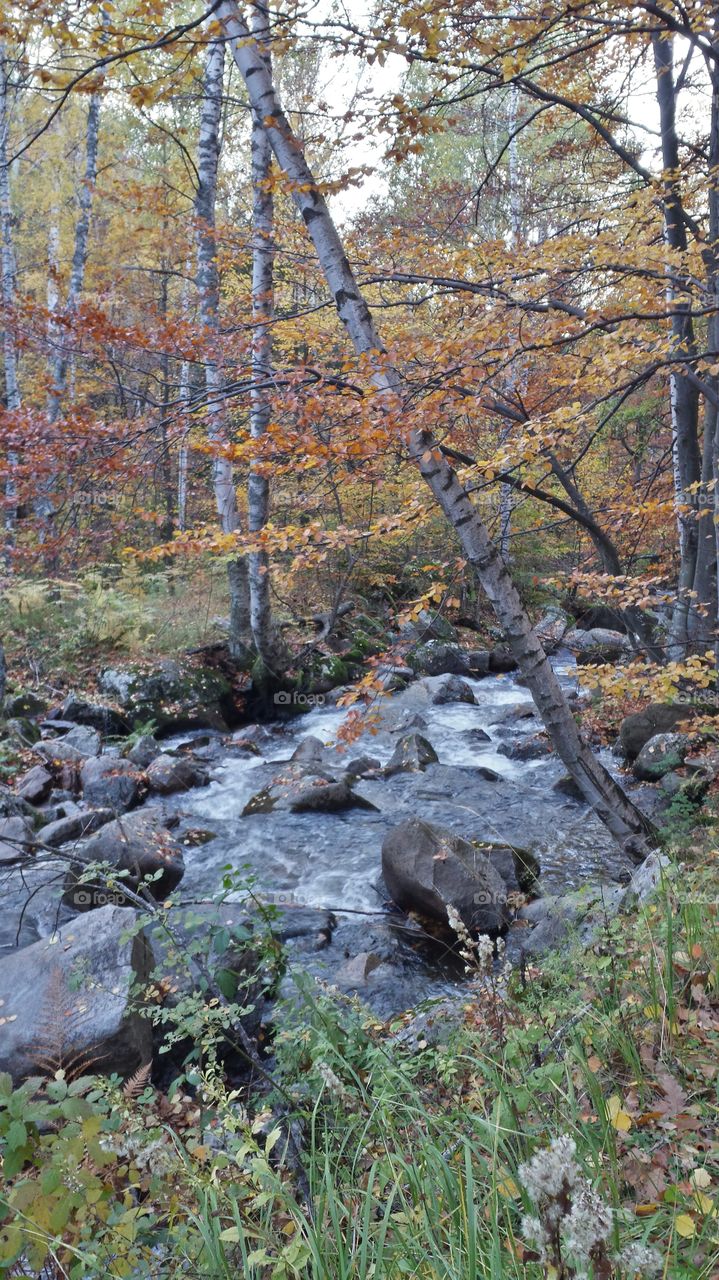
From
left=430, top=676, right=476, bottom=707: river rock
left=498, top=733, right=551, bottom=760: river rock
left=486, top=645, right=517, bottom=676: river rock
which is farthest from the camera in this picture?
left=486, top=645, right=517, bottom=676: river rock

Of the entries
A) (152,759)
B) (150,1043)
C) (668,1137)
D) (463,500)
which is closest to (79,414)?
(463,500)

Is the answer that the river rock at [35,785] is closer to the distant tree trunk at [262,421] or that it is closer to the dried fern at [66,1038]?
the distant tree trunk at [262,421]

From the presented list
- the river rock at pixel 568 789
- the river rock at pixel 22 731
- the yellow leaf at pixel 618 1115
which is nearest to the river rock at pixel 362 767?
the river rock at pixel 568 789

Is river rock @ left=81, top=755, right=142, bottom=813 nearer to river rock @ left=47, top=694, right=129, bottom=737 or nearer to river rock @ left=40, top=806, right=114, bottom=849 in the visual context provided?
river rock @ left=40, top=806, right=114, bottom=849

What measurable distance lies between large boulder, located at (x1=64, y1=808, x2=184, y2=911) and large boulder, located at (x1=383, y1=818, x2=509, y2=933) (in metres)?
1.99

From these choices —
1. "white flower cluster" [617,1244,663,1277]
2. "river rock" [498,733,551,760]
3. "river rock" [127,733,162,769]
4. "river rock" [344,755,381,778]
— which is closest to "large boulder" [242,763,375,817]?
"river rock" [344,755,381,778]

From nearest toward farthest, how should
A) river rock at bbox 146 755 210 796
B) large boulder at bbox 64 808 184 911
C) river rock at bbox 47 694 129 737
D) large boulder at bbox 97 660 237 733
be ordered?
large boulder at bbox 64 808 184 911 < river rock at bbox 146 755 210 796 < river rock at bbox 47 694 129 737 < large boulder at bbox 97 660 237 733

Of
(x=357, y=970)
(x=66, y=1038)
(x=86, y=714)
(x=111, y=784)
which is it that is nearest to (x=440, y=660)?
(x=86, y=714)

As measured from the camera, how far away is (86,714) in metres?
10.4

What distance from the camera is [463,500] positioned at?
4816 millimetres

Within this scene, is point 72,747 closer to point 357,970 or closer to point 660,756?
point 357,970

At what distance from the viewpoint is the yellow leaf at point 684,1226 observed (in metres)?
1.46

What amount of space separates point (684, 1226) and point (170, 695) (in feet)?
33.6

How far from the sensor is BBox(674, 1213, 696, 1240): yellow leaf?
146 centimetres
